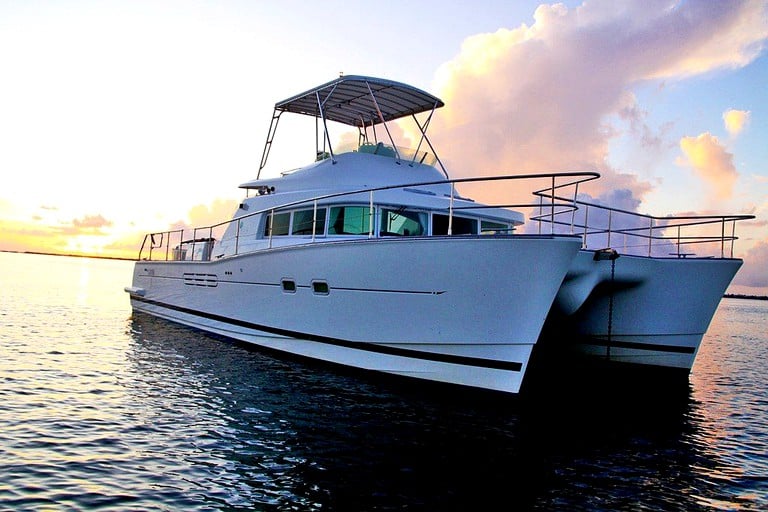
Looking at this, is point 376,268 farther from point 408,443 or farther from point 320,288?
point 408,443

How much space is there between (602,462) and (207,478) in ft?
13.4

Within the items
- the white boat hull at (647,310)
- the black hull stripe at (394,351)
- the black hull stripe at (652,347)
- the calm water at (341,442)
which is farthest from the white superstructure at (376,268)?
the black hull stripe at (652,347)

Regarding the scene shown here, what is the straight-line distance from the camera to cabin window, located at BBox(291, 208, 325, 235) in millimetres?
10891

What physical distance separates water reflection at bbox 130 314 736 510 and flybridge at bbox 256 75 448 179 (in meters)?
6.15

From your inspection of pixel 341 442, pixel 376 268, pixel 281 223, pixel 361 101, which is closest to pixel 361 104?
pixel 361 101

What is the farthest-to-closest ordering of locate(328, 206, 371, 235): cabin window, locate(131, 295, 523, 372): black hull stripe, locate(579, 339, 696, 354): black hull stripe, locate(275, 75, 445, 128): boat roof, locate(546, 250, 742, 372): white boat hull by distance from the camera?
locate(275, 75, 445, 128): boat roof
locate(579, 339, 696, 354): black hull stripe
locate(328, 206, 371, 235): cabin window
locate(546, 250, 742, 372): white boat hull
locate(131, 295, 523, 372): black hull stripe

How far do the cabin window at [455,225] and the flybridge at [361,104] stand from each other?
257cm

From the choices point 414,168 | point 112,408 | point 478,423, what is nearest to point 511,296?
point 478,423

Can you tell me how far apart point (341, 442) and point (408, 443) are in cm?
74

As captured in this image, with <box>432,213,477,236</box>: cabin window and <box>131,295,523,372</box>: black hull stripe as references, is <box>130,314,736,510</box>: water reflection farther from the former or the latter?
<box>432,213,477,236</box>: cabin window

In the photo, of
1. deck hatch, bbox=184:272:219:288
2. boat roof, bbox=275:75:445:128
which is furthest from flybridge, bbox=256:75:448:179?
deck hatch, bbox=184:272:219:288

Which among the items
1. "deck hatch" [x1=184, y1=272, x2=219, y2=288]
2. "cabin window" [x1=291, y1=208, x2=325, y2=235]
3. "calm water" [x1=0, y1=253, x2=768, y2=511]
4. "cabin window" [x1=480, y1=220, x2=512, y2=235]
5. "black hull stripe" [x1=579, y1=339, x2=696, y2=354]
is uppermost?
"cabin window" [x1=480, y1=220, x2=512, y2=235]

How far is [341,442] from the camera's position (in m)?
5.99

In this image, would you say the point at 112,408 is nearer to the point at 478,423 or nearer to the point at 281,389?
the point at 281,389
